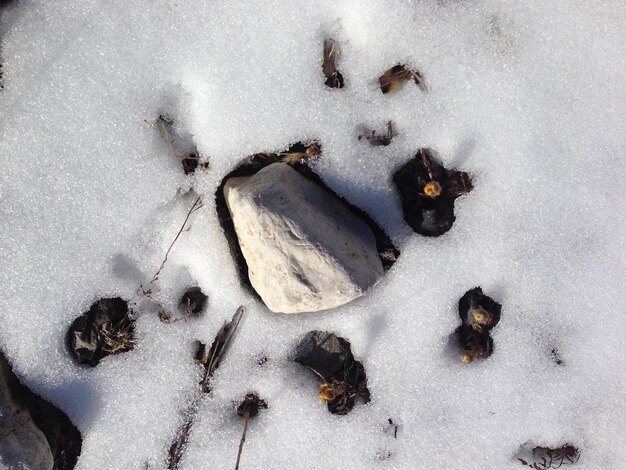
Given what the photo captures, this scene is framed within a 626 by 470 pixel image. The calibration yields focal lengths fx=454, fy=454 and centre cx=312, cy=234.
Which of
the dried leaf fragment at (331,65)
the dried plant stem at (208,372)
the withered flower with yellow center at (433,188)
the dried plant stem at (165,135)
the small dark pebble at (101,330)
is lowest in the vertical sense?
the dried plant stem at (208,372)

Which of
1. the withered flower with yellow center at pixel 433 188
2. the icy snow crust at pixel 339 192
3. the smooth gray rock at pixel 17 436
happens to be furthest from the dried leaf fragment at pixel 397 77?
the smooth gray rock at pixel 17 436

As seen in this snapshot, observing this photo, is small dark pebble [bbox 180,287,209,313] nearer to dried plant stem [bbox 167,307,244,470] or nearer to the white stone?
dried plant stem [bbox 167,307,244,470]

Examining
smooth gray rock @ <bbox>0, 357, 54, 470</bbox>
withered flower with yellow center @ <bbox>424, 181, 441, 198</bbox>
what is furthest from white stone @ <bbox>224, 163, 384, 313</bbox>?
smooth gray rock @ <bbox>0, 357, 54, 470</bbox>

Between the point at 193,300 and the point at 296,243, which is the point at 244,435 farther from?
the point at 296,243

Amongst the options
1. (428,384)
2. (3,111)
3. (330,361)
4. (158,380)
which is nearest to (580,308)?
(428,384)

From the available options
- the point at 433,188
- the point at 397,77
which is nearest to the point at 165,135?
the point at 397,77

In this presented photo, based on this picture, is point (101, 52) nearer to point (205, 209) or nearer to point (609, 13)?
point (205, 209)

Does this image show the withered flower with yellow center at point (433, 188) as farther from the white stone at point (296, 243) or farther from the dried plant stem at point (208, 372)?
the dried plant stem at point (208, 372)
